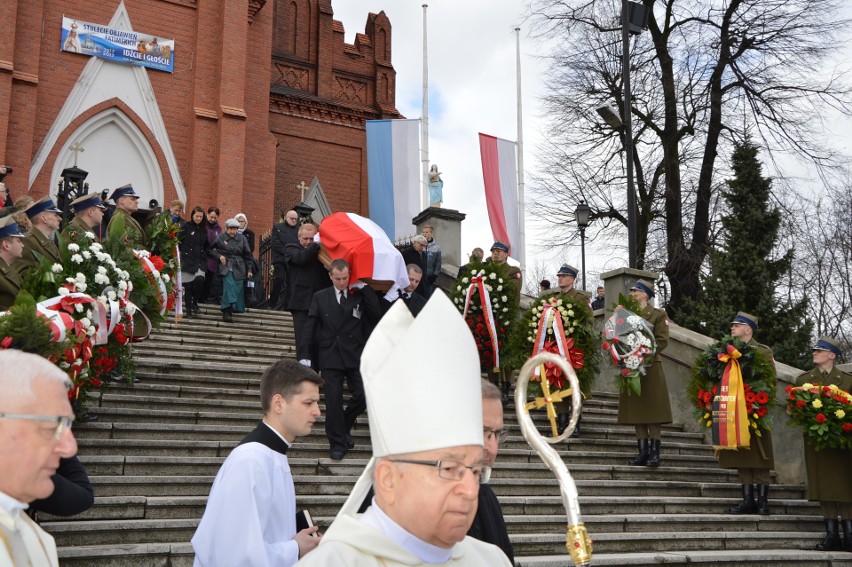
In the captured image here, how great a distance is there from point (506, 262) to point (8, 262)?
706 centimetres

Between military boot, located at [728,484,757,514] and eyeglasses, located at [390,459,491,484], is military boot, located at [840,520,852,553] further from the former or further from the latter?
eyeglasses, located at [390,459,491,484]

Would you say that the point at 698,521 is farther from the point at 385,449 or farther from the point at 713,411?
the point at 385,449

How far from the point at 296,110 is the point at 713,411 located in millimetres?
20134

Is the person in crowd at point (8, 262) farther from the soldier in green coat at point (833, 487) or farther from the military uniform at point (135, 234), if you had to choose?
the soldier in green coat at point (833, 487)

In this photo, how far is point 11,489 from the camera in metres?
2.34

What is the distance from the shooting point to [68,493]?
373cm

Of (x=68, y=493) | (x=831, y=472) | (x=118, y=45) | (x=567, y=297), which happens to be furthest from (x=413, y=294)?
(x=118, y=45)

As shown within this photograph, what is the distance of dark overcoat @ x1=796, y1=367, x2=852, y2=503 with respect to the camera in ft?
28.8

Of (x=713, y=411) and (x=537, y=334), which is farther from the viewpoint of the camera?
(x=537, y=334)

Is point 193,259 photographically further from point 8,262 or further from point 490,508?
point 490,508

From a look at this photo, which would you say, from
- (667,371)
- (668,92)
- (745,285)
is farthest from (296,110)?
(667,371)

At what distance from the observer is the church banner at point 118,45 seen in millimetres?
20703

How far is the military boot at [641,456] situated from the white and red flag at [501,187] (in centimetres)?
1148

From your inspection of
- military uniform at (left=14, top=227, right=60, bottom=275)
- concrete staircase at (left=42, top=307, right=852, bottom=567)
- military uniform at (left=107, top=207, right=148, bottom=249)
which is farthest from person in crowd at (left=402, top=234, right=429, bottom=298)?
military uniform at (left=14, top=227, right=60, bottom=275)
